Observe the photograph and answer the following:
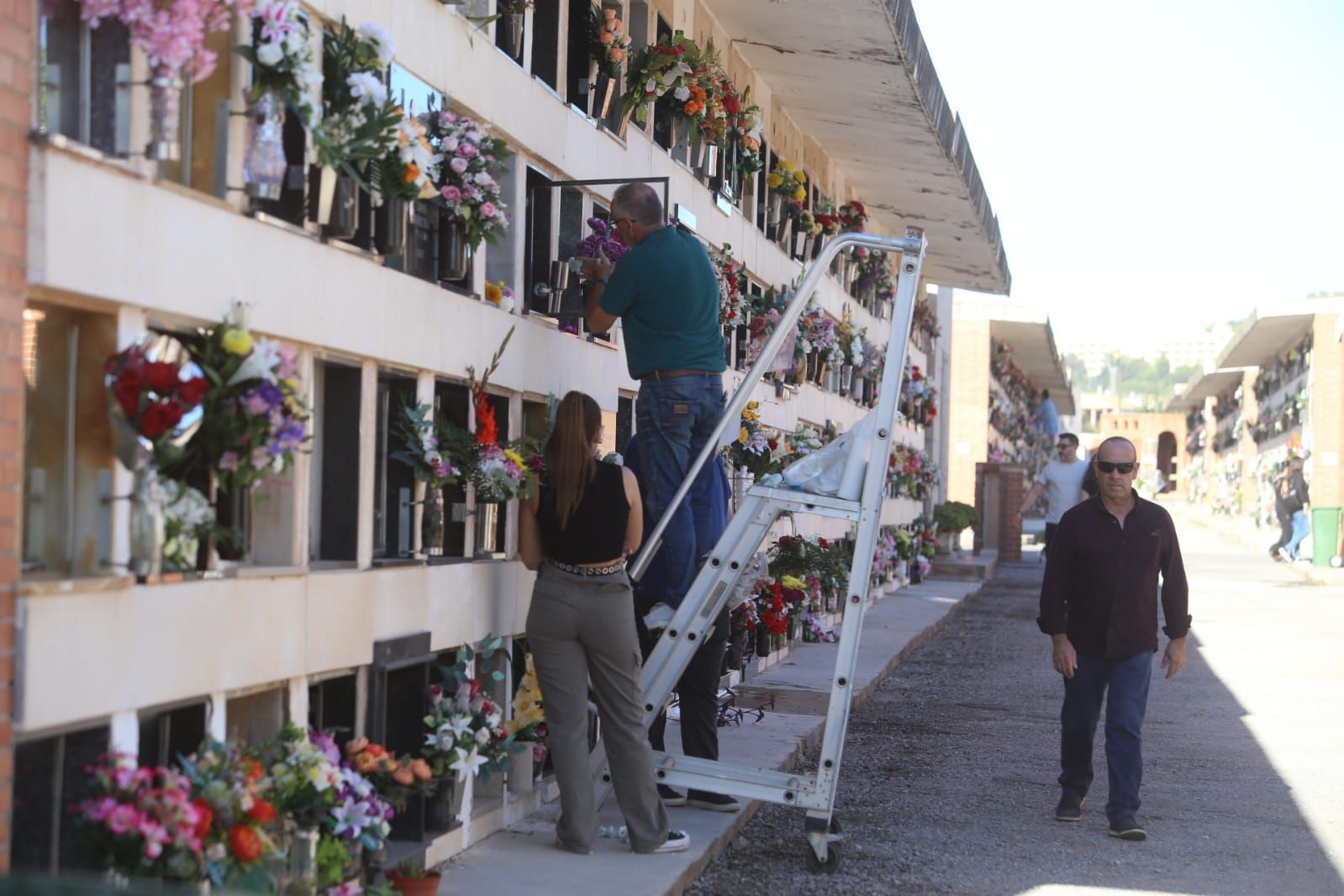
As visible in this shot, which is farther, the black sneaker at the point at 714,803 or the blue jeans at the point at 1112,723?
the blue jeans at the point at 1112,723

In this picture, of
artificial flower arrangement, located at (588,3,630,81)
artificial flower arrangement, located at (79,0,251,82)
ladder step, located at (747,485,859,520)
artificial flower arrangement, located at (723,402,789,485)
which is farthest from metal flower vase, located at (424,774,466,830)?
artificial flower arrangement, located at (723,402,789,485)

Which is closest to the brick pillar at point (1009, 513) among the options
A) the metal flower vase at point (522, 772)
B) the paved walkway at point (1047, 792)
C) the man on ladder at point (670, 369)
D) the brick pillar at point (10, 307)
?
the paved walkway at point (1047, 792)

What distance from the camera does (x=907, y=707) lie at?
1141 cm

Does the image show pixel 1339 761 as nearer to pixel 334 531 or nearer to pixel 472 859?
pixel 472 859

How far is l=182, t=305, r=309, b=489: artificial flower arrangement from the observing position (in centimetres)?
414

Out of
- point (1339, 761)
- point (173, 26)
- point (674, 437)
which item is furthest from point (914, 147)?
point (173, 26)

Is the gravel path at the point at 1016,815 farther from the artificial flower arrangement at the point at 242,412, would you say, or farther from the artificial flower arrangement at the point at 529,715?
the artificial flower arrangement at the point at 242,412

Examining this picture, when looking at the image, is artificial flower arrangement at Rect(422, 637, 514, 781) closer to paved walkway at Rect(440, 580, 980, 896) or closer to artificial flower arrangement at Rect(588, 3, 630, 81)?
paved walkway at Rect(440, 580, 980, 896)

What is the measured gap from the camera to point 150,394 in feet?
12.7

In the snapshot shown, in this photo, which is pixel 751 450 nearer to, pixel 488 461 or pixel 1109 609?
pixel 1109 609

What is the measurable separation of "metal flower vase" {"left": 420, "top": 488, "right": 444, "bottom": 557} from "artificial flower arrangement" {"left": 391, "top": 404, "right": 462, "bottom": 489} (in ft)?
0.13

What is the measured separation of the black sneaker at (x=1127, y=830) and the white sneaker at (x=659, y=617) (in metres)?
2.24

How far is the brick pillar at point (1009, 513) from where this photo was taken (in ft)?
106

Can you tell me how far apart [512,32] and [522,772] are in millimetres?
2967
